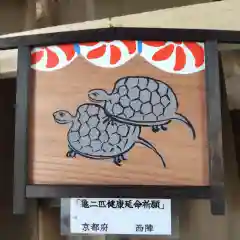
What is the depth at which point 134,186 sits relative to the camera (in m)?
0.81

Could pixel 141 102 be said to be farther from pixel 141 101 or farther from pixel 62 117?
pixel 62 117

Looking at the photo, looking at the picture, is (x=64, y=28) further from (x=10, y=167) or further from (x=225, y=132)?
(x=225, y=132)

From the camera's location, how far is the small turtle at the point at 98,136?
83 centimetres

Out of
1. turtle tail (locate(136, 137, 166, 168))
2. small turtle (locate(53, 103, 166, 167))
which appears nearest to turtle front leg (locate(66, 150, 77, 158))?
small turtle (locate(53, 103, 166, 167))

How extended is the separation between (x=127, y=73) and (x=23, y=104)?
0.19m

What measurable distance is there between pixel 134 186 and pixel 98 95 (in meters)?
0.16

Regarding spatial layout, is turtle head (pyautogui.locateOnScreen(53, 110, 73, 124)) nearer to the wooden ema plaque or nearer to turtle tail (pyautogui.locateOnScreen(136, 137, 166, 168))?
the wooden ema plaque

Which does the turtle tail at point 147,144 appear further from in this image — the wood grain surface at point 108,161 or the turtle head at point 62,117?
the turtle head at point 62,117

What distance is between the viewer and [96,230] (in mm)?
832

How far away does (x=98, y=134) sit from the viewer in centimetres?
83

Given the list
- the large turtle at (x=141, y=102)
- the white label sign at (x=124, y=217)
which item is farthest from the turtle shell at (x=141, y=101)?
the white label sign at (x=124, y=217)

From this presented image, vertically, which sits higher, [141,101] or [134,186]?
[141,101]

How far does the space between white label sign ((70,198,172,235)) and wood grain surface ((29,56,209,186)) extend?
4 centimetres

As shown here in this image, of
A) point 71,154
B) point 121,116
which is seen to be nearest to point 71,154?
point 71,154
